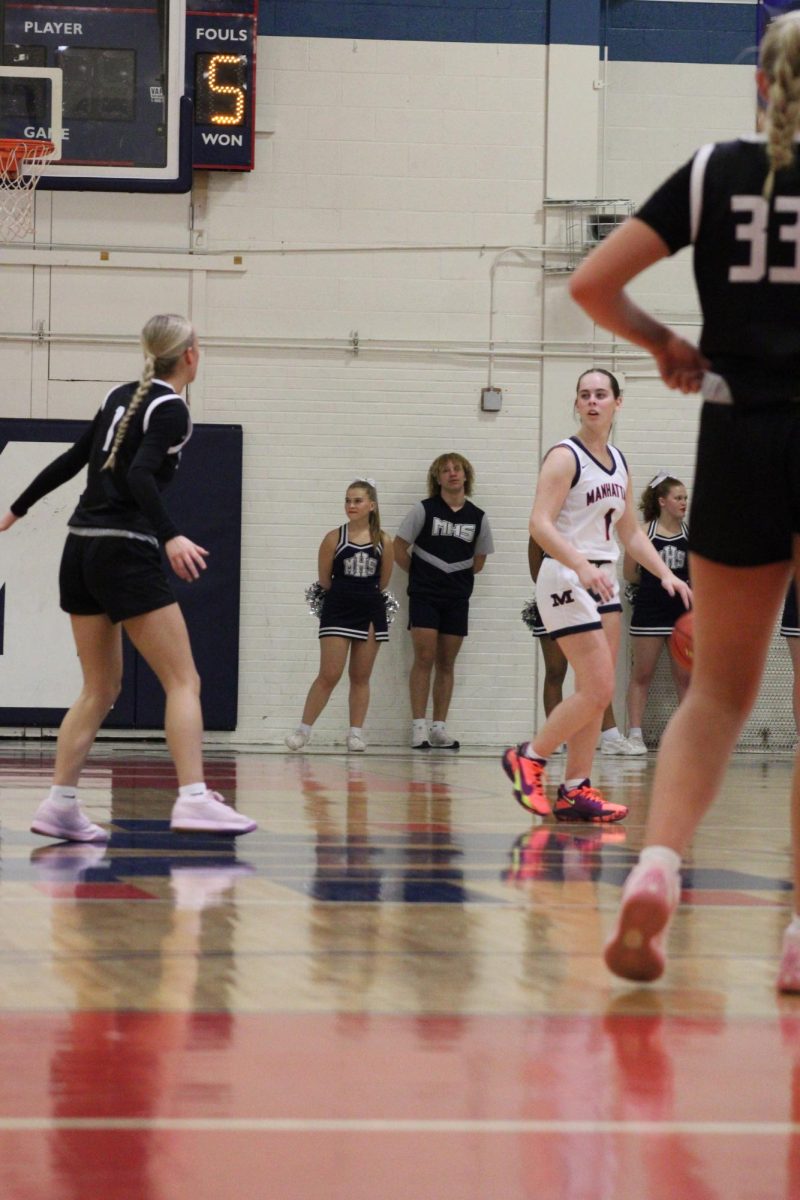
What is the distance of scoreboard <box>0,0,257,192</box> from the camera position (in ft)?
37.1

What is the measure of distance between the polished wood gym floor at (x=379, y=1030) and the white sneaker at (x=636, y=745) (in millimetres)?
6889

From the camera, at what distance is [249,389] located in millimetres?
13016

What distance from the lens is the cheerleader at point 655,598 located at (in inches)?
500

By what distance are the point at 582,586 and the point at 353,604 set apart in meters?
5.75

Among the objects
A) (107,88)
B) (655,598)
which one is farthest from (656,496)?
→ (107,88)

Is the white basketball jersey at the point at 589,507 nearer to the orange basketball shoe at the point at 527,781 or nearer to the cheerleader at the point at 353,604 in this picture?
the orange basketball shoe at the point at 527,781

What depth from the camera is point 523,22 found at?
13180 mm

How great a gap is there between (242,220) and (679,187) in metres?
10.6

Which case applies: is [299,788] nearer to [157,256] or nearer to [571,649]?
[571,649]

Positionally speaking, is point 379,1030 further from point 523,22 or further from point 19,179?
point 523,22

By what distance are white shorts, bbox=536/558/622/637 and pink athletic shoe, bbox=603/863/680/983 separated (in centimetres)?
388

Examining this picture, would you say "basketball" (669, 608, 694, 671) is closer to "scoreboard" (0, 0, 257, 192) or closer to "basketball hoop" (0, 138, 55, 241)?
"scoreboard" (0, 0, 257, 192)

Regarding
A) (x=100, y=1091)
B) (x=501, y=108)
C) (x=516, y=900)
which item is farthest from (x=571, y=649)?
(x=501, y=108)

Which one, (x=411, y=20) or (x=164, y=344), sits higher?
(x=411, y=20)
